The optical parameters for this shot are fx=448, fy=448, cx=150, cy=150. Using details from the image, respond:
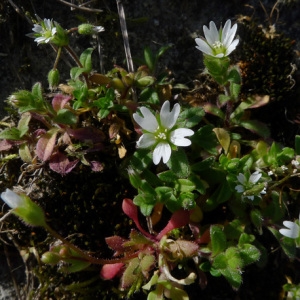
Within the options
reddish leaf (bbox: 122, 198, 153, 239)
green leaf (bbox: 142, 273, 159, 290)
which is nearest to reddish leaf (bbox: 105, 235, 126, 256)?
reddish leaf (bbox: 122, 198, 153, 239)

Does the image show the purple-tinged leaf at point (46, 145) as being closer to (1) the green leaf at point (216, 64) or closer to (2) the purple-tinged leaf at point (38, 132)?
(2) the purple-tinged leaf at point (38, 132)

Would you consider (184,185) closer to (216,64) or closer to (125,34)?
(216,64)

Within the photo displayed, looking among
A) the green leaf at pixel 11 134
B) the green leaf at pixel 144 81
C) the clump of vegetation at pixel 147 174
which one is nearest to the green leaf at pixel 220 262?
the clump of vegetation at pixel 147 174

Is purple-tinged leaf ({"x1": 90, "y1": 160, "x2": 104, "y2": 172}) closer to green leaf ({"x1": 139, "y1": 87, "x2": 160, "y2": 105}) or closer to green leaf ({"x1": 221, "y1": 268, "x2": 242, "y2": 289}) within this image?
green leaf ({"x1": 139, "y1": 87, "x2": 160, "y2": 105})

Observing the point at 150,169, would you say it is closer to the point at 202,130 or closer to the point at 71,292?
the point at 202,130

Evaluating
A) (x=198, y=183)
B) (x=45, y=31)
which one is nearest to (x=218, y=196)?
(x=198, y=183)

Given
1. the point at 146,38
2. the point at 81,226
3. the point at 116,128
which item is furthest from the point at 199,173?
the point at 146,38
